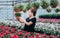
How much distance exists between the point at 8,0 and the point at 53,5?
5010 mm

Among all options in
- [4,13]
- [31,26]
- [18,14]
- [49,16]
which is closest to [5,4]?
[4,13]

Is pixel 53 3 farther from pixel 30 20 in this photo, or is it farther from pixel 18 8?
pixel 30 20

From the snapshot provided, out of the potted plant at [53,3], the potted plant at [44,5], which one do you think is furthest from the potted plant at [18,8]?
the potted plant at [53,3]

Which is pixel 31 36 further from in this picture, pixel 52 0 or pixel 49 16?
pixel 49 16

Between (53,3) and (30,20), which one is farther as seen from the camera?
(30,20)

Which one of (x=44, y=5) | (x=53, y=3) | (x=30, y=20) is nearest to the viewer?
(x=53, y=3)

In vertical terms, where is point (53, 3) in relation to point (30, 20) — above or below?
above

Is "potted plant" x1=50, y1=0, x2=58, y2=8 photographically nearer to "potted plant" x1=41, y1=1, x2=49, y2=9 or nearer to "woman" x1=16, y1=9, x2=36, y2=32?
"potted plant" x1=41, y1=1, x2=49, y2=9

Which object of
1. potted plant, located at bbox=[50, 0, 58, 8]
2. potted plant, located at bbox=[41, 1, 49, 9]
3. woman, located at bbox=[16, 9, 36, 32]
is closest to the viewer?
potted plant, located at bbox=[50, 0, 58, 8]

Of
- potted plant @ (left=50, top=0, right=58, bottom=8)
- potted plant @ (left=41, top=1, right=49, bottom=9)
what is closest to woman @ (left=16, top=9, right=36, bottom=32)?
potted plant @ (left=41, top=1, right=49, bottom=9)

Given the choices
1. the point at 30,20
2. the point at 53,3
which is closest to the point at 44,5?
the point at 53,3

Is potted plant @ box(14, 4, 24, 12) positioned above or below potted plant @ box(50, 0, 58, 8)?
below

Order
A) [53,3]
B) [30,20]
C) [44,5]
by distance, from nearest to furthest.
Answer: [53,3] < [44,5] < [30,20]

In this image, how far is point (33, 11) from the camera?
3.98m
